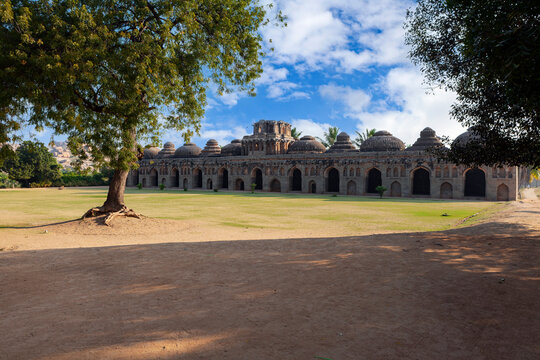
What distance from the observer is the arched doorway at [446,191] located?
1493 inches

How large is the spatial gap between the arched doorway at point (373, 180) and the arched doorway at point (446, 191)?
7546mm

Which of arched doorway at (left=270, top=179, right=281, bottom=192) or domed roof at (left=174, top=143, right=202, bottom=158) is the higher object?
domed roof at (left=174, top=143, right=202, bottom=158)

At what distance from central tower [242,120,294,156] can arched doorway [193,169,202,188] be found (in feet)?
30.5

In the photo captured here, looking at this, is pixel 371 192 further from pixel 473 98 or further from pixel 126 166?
pixel 126 166

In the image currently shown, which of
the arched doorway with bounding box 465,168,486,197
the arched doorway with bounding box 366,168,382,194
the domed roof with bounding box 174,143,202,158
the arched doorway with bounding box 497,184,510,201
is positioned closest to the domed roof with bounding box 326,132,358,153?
the arched doorway with bounding box 366,168,382,194

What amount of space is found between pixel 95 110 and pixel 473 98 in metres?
13.4

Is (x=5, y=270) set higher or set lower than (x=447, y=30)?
lower

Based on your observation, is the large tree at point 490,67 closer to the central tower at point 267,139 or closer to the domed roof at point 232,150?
the central tower at point 267,139

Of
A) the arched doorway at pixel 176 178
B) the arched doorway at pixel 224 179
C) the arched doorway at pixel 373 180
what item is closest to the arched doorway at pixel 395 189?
the arched doorway at pixel 373 180

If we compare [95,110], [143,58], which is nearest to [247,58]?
[143,58]

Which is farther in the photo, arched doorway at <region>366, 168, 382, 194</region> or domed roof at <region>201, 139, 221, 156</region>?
domed roof at <region>201, 139, 221, 156</region>

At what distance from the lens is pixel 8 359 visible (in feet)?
11.6

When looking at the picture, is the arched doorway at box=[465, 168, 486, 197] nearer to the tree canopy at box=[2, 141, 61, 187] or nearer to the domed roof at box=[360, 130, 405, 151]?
the domed roof at box=[360, 130, 405, 151]

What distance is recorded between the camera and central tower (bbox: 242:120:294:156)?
52.2 metres
